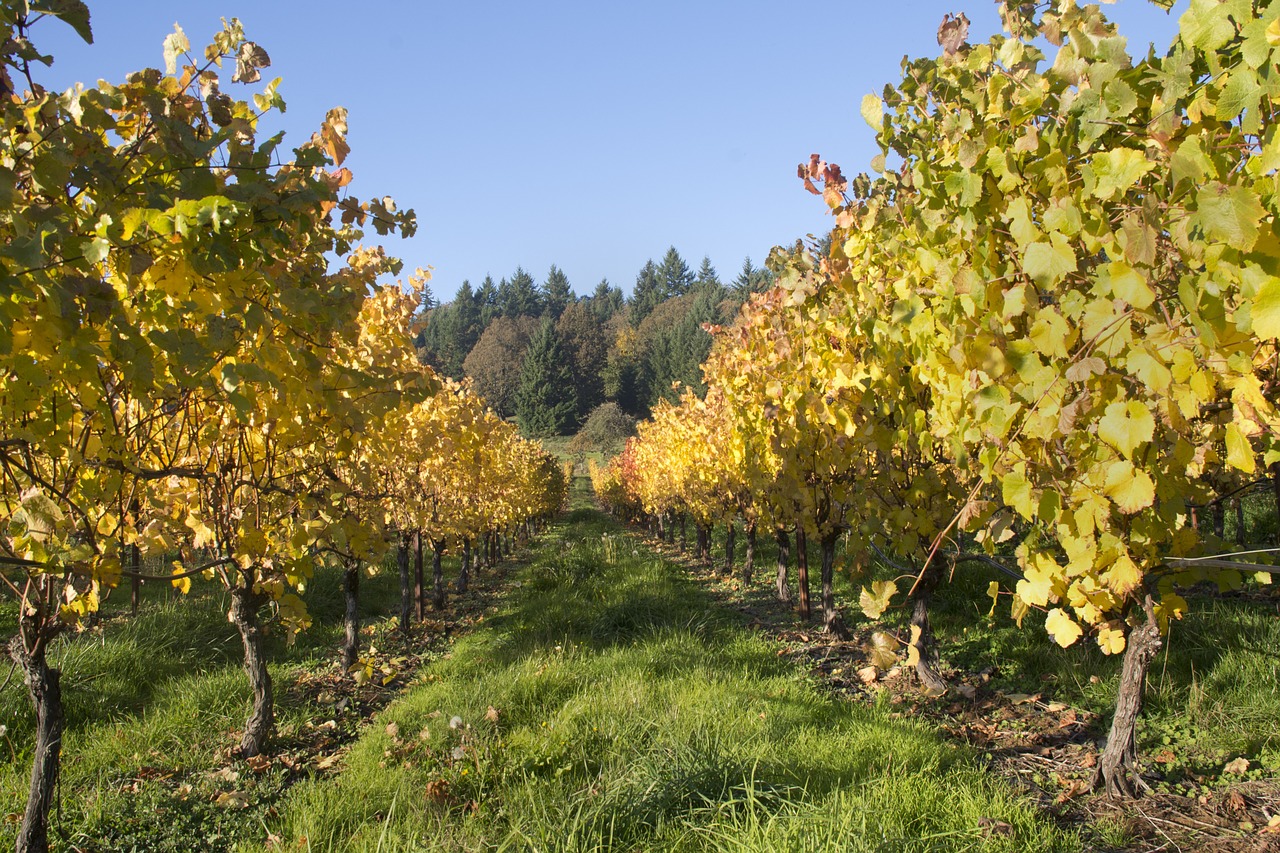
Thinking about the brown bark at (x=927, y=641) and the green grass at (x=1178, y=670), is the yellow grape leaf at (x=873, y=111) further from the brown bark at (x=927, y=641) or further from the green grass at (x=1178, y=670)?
the green grass at (x=1178, y=670)

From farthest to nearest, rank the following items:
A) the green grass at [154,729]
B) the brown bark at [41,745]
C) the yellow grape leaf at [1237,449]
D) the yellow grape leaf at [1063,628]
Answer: the green grass at [154,729] < the brown bark at [41,745] < the yellow grape leaf at [1063,628] < the yellow grape leaf at [1237,449]

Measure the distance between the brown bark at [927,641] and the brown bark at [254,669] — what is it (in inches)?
184

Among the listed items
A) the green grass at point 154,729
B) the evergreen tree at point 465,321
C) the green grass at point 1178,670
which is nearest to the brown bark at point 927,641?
the green grass at point 1178,670

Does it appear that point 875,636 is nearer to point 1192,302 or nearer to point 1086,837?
point 1192,302

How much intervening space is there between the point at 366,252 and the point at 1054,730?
6.44 metres

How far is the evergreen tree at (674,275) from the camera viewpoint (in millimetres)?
122688

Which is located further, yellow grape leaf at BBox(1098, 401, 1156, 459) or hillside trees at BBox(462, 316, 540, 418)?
hillside trees at BBox(462, 316, 540, 418)

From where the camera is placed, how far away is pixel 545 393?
75.5 meters

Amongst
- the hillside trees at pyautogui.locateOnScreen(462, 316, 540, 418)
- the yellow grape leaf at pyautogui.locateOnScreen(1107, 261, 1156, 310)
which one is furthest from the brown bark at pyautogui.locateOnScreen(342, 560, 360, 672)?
the hillside trees at pyautogui.locateOnScreen(462, 316, 540, 418)

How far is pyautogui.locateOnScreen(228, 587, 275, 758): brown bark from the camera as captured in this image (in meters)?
4.91

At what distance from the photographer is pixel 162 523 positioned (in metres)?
3.06

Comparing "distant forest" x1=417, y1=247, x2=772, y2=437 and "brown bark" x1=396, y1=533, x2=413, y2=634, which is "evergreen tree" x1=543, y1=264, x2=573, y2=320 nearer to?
"distant forest" x1=417, y1=247, x2=772, y2=437

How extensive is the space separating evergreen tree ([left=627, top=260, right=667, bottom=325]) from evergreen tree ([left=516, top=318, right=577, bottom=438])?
31.9 meters

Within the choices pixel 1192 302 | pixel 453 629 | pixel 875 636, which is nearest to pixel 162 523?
pixel 875 636
